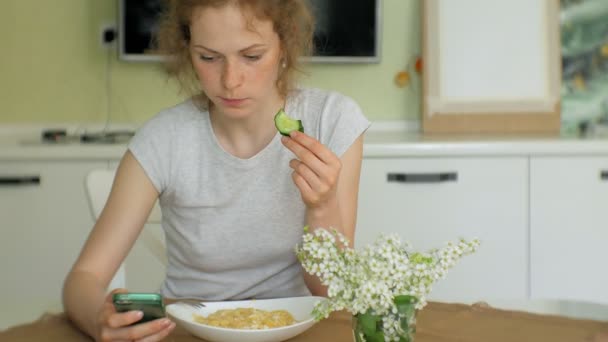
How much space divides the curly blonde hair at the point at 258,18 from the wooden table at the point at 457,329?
0.56 m

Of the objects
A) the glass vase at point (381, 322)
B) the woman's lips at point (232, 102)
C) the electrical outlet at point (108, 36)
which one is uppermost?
the electrical outlet at point (108, 36)

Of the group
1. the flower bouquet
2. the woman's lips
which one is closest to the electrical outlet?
the woman's lips

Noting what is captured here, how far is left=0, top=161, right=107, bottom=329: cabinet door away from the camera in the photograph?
2914 millimetres

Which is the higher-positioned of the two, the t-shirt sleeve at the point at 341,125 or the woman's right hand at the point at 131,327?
the t-shirt sleeve at the point at 341,125

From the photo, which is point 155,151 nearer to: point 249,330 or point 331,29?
point 249,330

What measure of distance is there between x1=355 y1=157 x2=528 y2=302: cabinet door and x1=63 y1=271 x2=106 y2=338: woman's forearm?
155cm

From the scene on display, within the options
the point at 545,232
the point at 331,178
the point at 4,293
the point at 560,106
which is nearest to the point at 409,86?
the point at 560,106

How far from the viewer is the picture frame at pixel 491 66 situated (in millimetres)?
3182

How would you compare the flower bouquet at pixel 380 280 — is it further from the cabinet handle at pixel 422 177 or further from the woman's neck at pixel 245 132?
the cabinet handle at pixel 422 177

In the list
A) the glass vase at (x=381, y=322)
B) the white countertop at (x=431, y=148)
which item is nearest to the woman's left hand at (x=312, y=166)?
the glass vase at (x=381, y=322)

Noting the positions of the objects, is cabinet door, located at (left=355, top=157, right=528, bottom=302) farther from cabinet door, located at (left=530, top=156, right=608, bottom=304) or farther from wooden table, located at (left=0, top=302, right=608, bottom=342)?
wooden table, located at (left=0, top=302, right=608, bottom=342)

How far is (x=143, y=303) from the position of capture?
1.10 meters

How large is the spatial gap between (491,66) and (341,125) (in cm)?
170

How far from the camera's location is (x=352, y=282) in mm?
979
